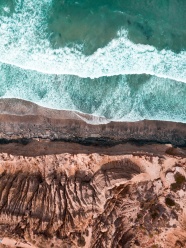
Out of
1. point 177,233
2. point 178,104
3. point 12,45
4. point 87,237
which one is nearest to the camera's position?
point 87,237

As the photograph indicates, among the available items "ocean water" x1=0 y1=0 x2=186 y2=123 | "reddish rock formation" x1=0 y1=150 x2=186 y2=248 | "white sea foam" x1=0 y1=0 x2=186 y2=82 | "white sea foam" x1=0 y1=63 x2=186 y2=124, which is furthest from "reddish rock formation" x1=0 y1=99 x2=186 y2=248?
"white sea foam" x1=0 y1=0 x2=186 y2=82

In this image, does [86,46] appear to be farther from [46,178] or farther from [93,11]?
[46,178]

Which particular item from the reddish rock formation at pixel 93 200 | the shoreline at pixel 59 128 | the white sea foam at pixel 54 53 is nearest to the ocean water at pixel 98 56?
the white sea foam at pixel 54 53

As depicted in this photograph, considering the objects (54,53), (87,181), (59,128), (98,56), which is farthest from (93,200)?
(54,53)

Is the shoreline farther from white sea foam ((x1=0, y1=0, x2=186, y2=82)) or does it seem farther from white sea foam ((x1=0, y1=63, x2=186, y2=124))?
white sea foam ((x1=0, y1=0, x2=186, y2=82))

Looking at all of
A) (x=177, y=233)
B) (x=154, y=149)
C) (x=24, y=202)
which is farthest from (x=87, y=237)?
(x=154, y=149)

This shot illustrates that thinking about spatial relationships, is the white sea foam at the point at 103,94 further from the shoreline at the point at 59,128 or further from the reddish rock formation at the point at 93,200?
the reddish rock formation at the point at 93,200

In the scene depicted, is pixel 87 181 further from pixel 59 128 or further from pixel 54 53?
pixel 54 53
